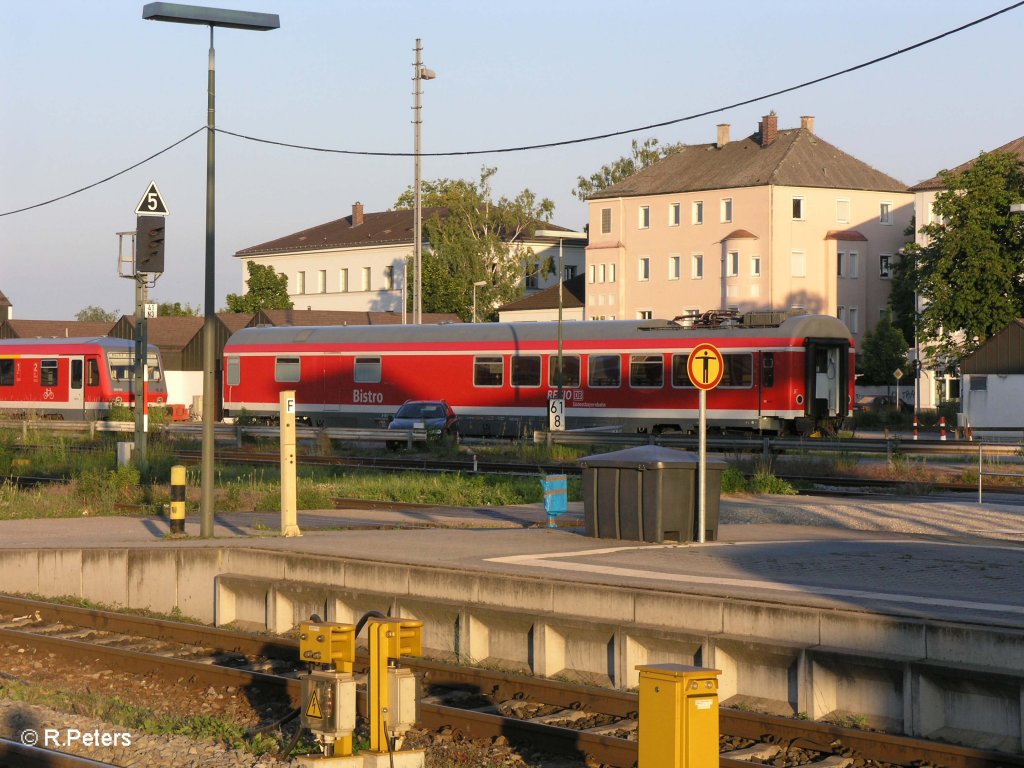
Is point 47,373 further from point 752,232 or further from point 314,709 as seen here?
point 752,232

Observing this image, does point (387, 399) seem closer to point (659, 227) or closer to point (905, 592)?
point (905, 592)

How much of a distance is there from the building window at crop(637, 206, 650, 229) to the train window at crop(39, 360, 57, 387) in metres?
48.2

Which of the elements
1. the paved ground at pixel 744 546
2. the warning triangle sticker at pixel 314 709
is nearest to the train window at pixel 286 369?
the paved ground at pixel 744 546

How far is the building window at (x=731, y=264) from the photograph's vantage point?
282ft

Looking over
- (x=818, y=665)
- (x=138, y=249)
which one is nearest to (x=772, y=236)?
(x=138, y=249)

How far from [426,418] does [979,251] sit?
3340cm

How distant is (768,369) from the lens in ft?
121

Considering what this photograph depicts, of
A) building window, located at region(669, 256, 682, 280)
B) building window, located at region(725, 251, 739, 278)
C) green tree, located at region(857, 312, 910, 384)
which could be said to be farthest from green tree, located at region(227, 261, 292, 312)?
green tree, located at region(857, 312, 910, 384)

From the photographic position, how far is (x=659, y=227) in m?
91.2

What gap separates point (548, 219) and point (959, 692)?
100179mm

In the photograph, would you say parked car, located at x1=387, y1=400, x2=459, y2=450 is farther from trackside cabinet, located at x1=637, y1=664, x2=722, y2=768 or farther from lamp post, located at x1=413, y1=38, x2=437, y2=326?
trackside cabinet, located at x1=637, y1=664, x2=722, y2=768

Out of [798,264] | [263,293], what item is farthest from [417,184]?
[263,293]

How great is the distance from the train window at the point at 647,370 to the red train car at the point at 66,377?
2019cm

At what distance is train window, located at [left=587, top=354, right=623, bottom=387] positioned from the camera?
1566 inches
